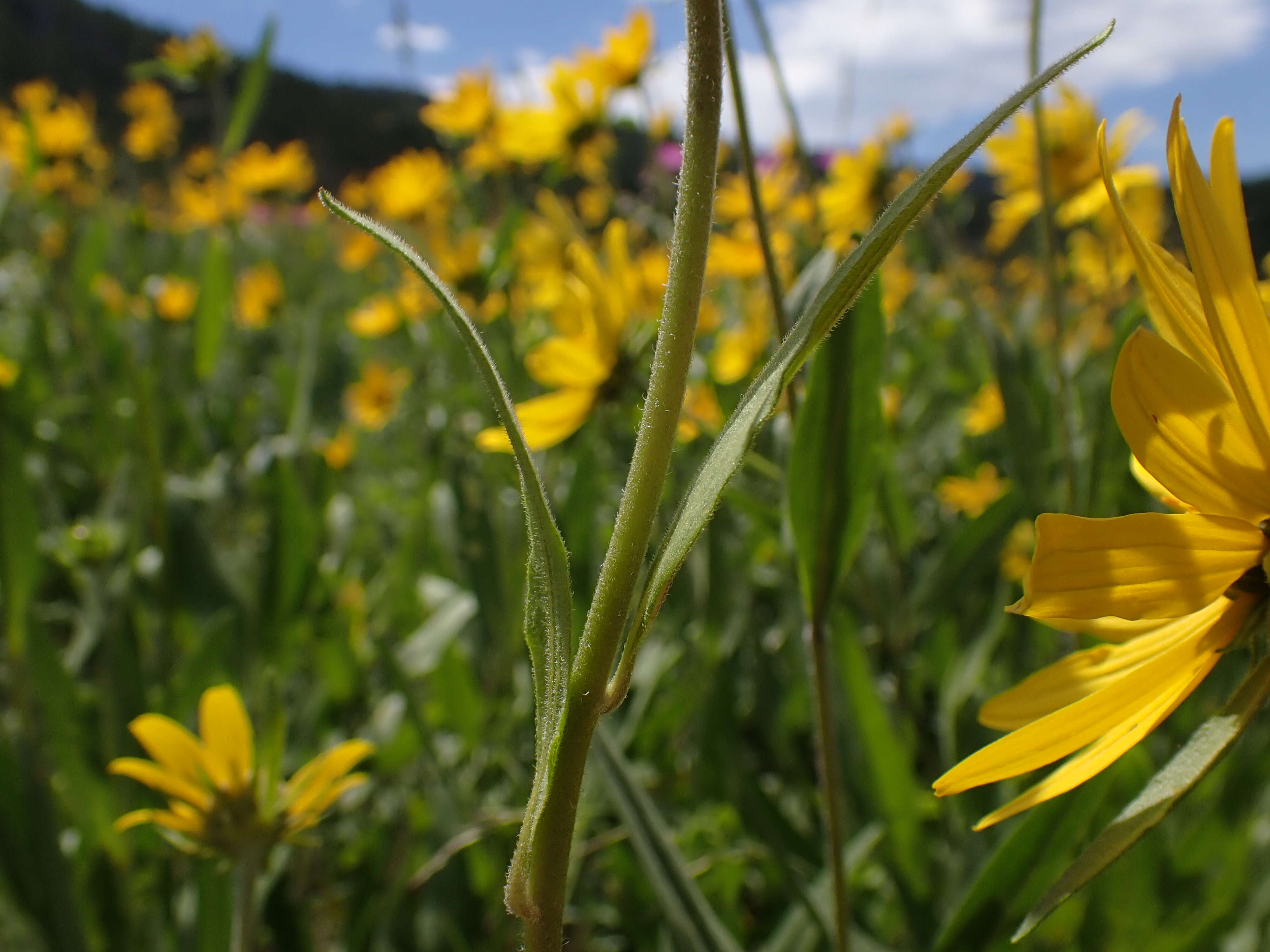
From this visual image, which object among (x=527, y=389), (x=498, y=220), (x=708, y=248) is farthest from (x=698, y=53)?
(x=498, y=220)

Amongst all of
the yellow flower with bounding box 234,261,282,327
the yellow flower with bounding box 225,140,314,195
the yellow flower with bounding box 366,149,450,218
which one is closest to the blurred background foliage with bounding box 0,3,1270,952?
the yellow flower with bounding box 366,149,450,218

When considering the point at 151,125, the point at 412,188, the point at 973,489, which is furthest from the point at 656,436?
the point at 151,125

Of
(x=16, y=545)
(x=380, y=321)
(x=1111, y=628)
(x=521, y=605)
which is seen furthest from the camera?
(x=380, y=321)

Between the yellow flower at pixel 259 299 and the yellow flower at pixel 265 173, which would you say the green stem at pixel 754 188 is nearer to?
the yellow flower at pixel 259 299

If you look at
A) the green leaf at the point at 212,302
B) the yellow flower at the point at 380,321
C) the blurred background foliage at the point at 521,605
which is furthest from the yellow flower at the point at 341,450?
the green leaf at the point at 212,302

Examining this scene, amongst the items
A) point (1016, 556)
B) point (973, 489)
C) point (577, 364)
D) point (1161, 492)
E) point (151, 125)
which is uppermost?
point (151, 125)

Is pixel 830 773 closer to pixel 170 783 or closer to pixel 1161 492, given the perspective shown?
pixel 1161 492

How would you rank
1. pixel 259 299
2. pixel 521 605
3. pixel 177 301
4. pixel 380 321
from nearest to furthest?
1. pixel 521 605
2. pixel 380 321
3. pixel 177 301
4. pixel 259 299
